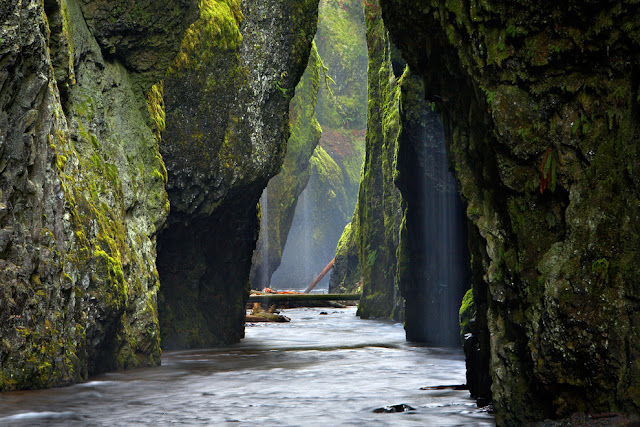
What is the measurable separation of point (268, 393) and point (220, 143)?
687cm

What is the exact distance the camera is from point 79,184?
29.7 feet

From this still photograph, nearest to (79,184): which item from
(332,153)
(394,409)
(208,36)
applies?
(394,409)

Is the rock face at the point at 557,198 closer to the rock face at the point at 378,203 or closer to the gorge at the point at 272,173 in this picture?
the gorge at the point at 272,173

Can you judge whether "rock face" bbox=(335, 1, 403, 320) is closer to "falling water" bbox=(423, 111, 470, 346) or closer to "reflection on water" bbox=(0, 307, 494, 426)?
"falling water" bbox=(423, 111, 470, 346)

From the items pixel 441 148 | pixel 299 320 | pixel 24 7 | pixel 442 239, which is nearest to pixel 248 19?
pixel 441 148

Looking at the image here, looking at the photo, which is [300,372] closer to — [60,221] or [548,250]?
[60,221]

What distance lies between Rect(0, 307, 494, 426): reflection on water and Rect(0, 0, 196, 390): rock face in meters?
0.59

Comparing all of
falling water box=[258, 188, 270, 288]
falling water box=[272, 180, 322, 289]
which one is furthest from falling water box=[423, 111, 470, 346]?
falling water box=[272, 180, 322, 289]

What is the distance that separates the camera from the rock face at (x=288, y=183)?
39.0 m

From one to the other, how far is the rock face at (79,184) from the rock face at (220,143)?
148 centimetres

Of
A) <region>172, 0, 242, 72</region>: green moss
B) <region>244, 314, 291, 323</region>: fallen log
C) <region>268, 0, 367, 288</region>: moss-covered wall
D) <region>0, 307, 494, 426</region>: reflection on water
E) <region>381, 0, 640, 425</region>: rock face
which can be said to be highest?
<region>268, 0, 367, 288</region>: moss-covered wall

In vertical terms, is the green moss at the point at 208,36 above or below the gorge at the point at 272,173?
above

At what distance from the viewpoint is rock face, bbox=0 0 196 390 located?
736cm

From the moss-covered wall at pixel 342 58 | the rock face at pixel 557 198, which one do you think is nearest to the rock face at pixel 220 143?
the rock face at pixel 557 198
